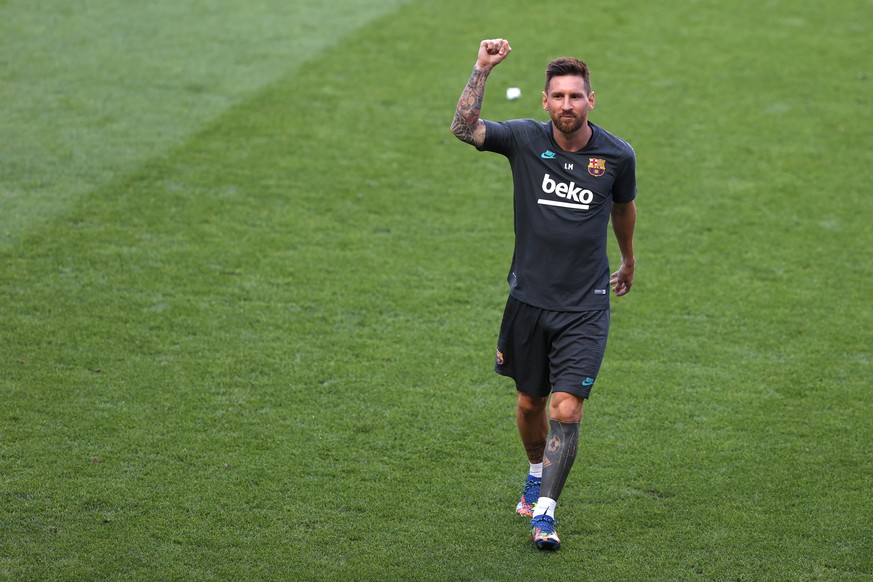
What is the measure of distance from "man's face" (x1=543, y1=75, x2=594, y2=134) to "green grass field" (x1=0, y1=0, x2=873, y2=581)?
2065 millimetres

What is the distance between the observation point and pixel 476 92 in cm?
556

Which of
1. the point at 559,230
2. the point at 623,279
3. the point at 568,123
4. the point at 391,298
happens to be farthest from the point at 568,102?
the point at 391,298

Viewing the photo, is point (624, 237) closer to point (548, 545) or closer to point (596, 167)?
point (596, 167)

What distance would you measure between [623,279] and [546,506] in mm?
1404

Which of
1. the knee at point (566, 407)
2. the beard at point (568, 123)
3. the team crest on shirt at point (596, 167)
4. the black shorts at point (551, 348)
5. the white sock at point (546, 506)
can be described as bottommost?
the white sock at point (546, 506)

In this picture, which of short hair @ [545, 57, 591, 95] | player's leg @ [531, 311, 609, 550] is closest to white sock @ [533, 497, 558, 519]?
player's leg @ [531, 311, 609, 550]

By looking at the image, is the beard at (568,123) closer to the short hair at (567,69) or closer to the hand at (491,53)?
the short hair at (567,69)

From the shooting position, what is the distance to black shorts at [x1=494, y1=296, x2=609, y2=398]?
562 cm

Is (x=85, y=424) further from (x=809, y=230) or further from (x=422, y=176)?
(x=809, y=230)

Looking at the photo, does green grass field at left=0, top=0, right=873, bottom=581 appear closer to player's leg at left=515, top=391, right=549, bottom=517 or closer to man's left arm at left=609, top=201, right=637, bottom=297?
player's leg at left=515, top=391, right=549, bottom=517

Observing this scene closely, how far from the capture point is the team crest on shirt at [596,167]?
5621 mm

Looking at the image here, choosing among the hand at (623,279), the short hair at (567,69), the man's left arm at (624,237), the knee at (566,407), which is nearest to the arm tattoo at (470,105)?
the short hair at (567,69)

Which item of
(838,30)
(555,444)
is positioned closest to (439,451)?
(555,444)

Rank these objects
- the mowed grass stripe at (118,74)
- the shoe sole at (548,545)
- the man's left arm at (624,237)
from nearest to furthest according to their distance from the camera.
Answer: the shoe sole at (548,545) < the man's left arm at (624,237) < the mowed grass stripe at (118,74)
